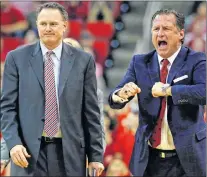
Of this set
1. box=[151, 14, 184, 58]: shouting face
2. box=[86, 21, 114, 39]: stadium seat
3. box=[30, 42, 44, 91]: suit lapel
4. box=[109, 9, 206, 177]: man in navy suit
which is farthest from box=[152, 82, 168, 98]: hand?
box=[86, 21, 114, 39]: stadium seat

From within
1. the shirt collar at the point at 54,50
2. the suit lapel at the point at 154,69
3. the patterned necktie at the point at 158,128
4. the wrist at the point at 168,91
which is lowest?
the patterned necktie at the point at 158,128

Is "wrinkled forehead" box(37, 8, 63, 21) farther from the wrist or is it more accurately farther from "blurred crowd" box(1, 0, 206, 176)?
"blurred crowd" box(1, 0, 206, 176)

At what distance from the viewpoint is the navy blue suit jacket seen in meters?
3.51

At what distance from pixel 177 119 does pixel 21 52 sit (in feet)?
3.04

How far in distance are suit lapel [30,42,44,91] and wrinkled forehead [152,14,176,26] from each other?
2.14 feet

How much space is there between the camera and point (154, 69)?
145 inches

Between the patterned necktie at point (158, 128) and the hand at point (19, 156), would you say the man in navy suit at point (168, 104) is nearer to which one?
the patterned necktie at point (158, 128)

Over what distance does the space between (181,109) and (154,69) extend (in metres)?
0.27

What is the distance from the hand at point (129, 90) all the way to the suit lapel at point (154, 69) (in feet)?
0.64

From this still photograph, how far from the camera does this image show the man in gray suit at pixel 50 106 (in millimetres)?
3627

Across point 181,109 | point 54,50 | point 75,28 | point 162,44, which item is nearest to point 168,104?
point 181,109

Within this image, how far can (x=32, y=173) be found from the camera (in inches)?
143

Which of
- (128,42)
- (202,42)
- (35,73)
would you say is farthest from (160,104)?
(128,42)

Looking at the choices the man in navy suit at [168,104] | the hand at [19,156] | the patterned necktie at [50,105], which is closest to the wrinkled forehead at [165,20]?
the man in navy suit at [168,104]
